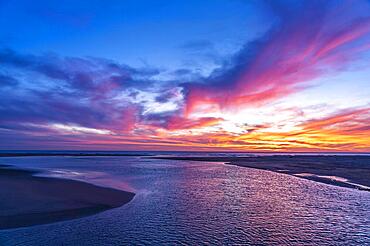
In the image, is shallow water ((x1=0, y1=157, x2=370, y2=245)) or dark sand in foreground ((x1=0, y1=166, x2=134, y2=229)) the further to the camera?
dark sand in foreground ((x1=0, y1=166, x2=134, y2=229))

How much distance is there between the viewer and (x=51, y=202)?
21.6 m

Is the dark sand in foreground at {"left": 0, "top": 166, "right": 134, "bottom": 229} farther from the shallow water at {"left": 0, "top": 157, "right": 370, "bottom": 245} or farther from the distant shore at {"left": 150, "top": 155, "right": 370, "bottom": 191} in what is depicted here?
the distant shore at {"left": 150, "top": 155, "right": 370, "bottom": 191}

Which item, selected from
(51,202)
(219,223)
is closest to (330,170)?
(219,223)

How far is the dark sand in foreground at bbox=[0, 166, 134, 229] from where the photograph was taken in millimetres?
17266

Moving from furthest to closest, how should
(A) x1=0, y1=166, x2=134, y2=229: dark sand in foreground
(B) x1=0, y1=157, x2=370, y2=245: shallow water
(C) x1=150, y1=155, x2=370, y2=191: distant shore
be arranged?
(C) x1=150, y1=155, x2=370, y2=191: distant shore → (A) x1=0, y1=166, x2=134, y2=229: dark sand in foreground → (B) x1=0, y1=157, x2=370, y2=245: shallow water

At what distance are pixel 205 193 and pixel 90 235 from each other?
14.6 metres

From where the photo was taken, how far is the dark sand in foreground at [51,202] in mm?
17266

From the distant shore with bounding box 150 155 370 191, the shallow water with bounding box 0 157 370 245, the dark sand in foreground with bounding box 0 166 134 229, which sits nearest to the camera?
the shallow water with bounding box 0 157 370 245

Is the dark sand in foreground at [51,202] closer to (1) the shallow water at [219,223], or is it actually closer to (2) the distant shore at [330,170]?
(1) the shallow water at [219,223]

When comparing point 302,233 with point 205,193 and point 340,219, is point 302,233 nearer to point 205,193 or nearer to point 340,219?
point 340,219

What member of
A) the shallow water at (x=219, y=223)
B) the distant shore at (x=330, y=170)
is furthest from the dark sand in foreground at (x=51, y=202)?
the distant shore at (x=330, y=170)

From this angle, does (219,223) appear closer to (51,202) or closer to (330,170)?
(51,202)

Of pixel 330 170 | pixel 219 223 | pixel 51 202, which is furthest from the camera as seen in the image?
pixel 330 170

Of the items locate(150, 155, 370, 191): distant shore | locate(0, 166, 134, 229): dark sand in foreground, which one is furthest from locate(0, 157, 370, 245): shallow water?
locate(150, 155, 370, 191): distant shore
